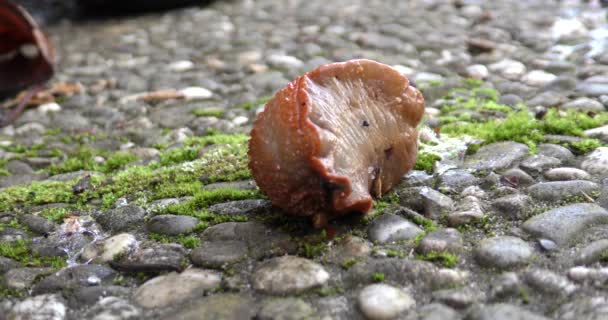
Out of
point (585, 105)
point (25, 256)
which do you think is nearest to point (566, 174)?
point (585, 105)

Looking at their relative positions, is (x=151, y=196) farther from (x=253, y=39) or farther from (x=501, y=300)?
(x=253, y=39)

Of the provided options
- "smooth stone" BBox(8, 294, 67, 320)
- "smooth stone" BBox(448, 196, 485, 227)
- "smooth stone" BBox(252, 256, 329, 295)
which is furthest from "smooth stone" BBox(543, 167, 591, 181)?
"smooth stone" BBox(8, 294, 67, 320)

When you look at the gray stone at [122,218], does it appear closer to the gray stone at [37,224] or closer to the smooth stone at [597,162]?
the gray stone at [37,224]

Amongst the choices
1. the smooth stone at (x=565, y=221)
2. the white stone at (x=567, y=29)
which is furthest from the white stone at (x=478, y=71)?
the smooth stone at (x=565, y=221)

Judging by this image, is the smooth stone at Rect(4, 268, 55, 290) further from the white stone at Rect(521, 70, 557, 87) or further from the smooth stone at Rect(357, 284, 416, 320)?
the white stone at Rect(521, 70, 557, 87)

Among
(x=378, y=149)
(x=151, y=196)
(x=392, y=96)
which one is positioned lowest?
(x=151, y=196)

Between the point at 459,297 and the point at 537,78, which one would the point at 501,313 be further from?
the point at 537,78

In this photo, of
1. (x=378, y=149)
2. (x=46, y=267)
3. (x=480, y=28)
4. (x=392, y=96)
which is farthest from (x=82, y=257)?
(x=480, y=28)
